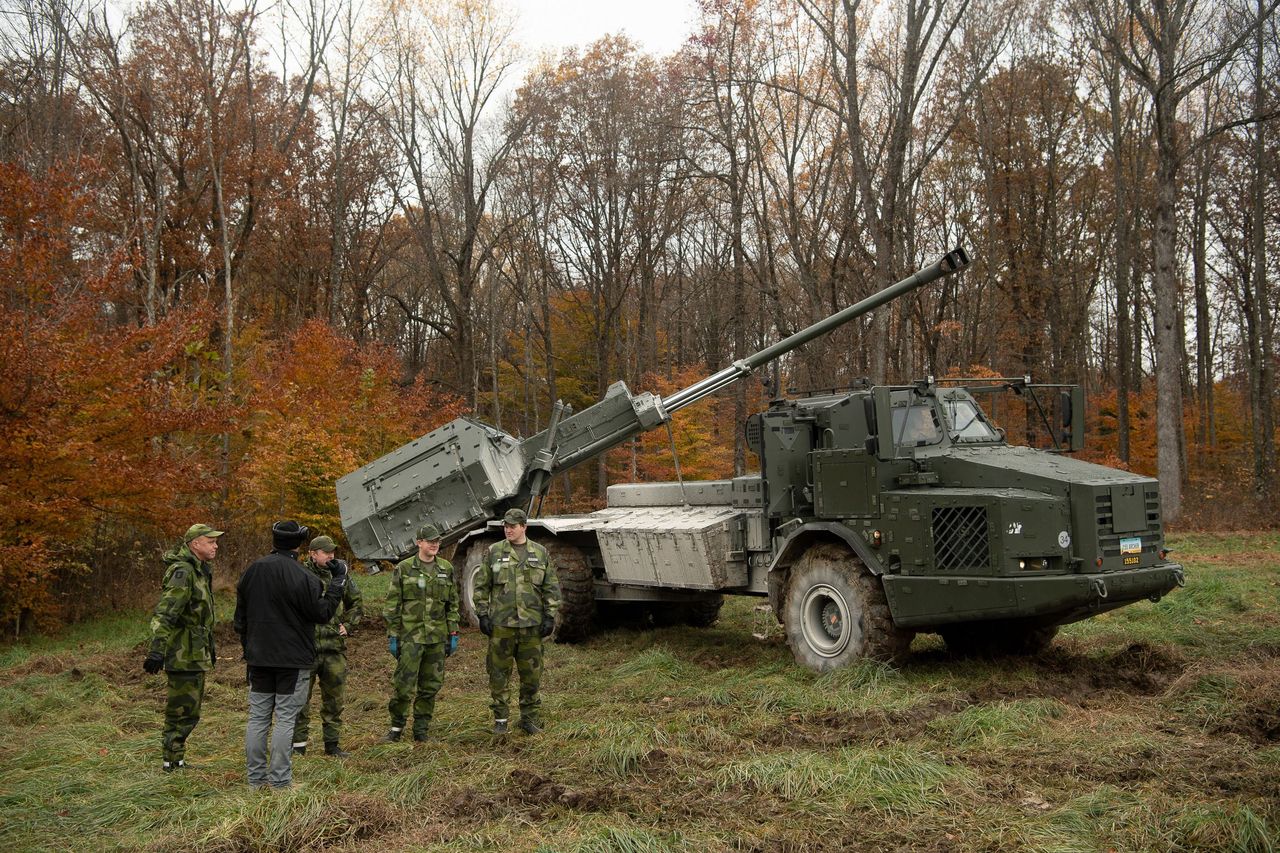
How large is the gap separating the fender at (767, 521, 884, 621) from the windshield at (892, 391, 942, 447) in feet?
3.02

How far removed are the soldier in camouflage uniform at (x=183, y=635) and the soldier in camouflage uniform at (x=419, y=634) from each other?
1.25 metres

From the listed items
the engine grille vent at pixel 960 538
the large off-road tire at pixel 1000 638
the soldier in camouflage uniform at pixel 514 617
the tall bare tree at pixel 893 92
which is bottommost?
the large off-road tire at pixel 1000 638

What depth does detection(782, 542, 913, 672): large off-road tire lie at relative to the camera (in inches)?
345

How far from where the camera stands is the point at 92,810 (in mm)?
5824

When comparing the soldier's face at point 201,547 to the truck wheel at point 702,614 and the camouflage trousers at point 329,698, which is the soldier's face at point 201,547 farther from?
the truck wheel at point 702,614

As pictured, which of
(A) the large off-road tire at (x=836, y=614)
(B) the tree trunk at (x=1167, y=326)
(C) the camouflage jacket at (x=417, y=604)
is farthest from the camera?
(B) the tree trunk at (x=1167, y=326)

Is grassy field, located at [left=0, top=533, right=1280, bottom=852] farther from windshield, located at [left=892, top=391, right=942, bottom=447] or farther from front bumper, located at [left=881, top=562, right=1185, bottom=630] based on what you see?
windshield, located at [left=892, top=391, right=942, bottom=447]

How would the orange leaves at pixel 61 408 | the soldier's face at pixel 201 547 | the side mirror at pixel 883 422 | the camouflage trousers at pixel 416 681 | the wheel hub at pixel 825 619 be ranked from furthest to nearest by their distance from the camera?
the orange leaves at pixel 61 408 < the wheel hub at pixel 825 619 < the side mirror at pixel 883 422 < the camouflage trousers at pixel 416 681 < the soldier's face at pixel 201 547

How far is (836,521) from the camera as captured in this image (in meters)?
9.32

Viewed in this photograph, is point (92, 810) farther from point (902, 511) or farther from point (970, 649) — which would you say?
point (970, 649)

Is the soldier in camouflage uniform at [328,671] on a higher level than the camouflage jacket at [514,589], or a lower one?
lower

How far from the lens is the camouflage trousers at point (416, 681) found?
25.1ft

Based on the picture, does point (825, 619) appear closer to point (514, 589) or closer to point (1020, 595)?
point (1020, 595)

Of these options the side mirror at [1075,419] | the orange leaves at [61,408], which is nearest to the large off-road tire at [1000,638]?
the side mirror at [1075,419]
